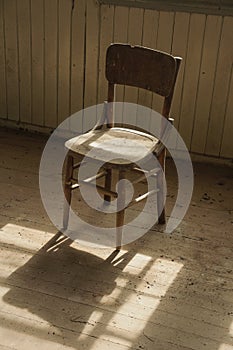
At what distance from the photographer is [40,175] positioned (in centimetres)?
297

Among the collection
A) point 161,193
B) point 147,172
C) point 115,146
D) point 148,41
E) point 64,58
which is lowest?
point 161,193

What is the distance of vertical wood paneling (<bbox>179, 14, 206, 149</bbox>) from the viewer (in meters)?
2.93

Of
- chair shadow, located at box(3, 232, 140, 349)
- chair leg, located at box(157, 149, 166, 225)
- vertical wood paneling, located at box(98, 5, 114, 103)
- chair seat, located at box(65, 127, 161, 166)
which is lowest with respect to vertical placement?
chair shadow, located at box(3, 232, 140, 349)

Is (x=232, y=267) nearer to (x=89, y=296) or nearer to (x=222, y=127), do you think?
(x=89, y=296)

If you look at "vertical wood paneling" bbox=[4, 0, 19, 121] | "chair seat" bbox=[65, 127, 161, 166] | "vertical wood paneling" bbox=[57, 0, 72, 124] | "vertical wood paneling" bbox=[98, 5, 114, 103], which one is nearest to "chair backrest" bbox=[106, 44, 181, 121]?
"chair seat" bbox=[65, 127, 161, 166]

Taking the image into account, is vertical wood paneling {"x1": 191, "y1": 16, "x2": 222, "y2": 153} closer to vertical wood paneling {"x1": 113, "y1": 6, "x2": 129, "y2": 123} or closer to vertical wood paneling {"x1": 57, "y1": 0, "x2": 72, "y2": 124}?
vertical wood paneling {"x1": 113, "y1": 6, "x2": 129, "y2": 123}

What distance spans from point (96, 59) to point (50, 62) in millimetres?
317

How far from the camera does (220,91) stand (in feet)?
9.96

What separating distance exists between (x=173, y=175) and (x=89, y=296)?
1.24 metres

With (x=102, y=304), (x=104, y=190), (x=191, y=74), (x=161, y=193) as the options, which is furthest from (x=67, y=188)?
(x=191, y=74)

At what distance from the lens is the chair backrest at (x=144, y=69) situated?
227cm

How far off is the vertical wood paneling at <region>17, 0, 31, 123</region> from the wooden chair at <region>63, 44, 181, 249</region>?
42.1 inches

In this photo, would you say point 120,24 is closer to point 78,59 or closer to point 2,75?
point 78,59

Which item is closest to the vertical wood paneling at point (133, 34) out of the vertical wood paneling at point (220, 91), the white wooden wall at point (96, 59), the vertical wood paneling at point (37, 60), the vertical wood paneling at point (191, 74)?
the white wooden wall at point (96, 59)
